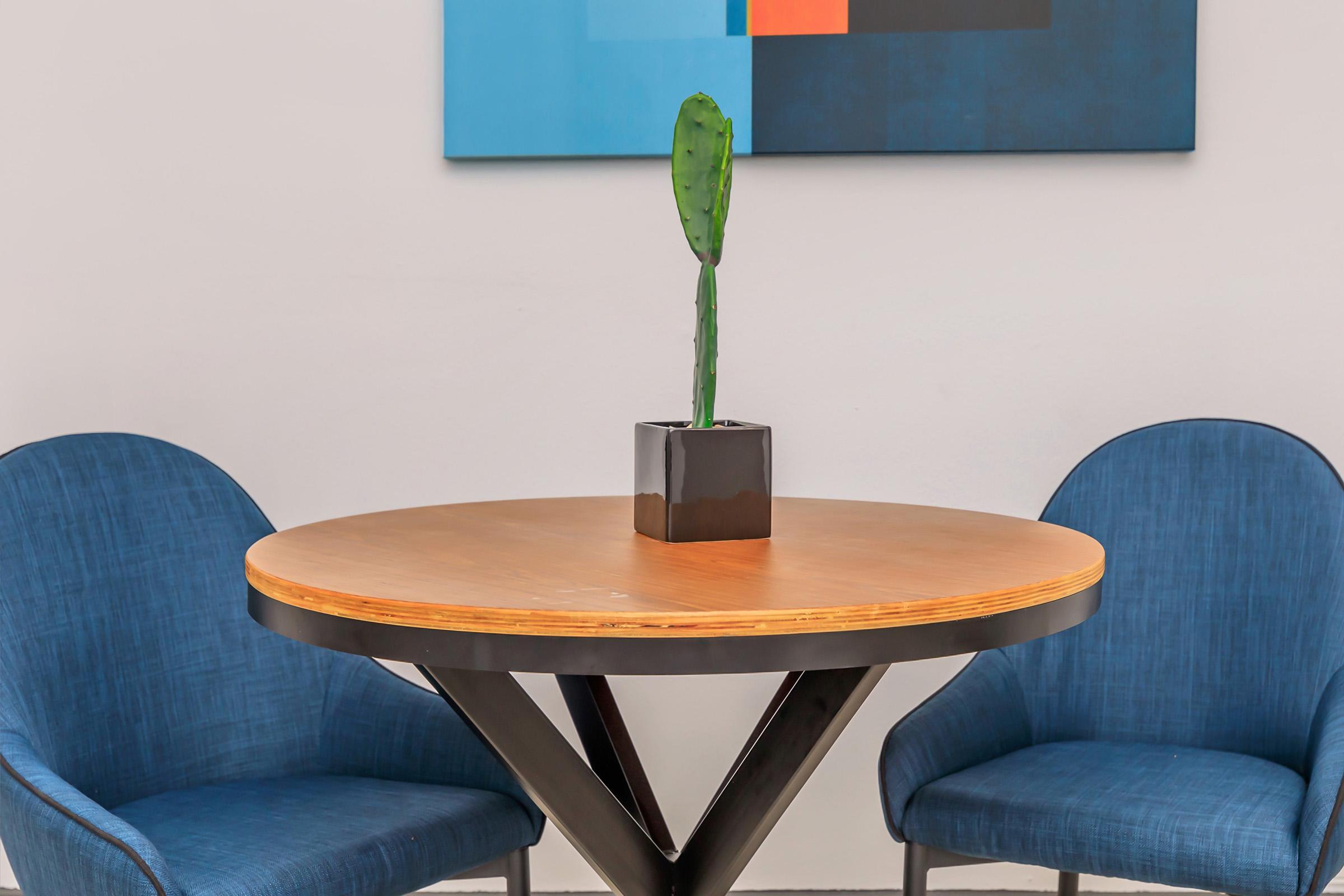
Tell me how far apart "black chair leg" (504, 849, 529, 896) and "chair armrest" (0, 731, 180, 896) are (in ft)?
1.60

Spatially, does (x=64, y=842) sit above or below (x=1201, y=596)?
below

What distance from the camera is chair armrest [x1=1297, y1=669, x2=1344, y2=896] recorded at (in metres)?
1.29

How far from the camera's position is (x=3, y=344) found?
226 centimetres

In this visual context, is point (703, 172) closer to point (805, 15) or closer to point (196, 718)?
point (805, 15)

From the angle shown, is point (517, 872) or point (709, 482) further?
point (517, 872)

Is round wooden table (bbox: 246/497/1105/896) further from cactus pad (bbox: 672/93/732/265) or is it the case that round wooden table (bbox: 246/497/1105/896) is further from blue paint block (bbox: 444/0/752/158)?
blue paint block (bbox: 444/0/752/158)

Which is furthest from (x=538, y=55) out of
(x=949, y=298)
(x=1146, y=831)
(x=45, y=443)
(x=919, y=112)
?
(x=1146, y=831)

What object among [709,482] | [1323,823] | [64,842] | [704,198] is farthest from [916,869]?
[64,842]

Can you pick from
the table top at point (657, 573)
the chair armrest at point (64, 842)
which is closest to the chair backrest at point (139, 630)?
the chair armrest at point (64, 842)

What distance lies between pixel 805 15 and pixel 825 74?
122 millimetres

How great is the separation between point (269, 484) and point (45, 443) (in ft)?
2.19

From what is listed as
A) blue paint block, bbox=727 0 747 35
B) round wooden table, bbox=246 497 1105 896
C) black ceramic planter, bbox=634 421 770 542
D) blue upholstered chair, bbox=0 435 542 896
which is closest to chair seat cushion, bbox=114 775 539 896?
blue upholstered chair, bbox=0 435 542 896

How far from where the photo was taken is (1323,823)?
1.29 meters

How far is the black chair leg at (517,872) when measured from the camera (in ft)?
4.93
